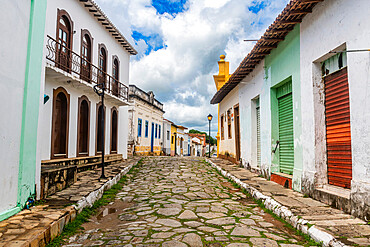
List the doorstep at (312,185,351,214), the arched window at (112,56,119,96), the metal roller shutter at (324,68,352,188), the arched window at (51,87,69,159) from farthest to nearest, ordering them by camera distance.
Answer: the arched window at (112,56,119,96)
the arched window at (51,87,69,159)
the metal roller shutter at (324,68,352,188)
the doorstep at (312,185,351,214)

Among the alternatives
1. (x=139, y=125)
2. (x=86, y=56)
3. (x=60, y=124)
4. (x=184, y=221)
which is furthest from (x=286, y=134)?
(x=139, y=125)

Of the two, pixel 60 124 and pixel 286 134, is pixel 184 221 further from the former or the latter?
pixel 60 124

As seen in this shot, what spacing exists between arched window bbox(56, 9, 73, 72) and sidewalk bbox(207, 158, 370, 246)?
7.40m

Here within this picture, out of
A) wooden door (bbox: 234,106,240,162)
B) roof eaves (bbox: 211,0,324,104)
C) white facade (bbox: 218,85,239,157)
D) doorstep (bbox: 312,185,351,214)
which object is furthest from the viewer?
white facade (bbox: 218,85,239,157)

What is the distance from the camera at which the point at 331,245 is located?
3.27m

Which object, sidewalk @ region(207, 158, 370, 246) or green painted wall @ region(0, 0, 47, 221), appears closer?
sidewalk @ region(207, 158, 370, 246)

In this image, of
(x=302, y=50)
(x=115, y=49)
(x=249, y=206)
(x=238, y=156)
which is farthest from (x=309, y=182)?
(x=115, y=49)

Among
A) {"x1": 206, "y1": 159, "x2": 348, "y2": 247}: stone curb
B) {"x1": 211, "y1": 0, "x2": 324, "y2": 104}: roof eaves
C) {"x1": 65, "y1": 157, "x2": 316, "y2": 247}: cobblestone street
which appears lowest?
{"x1": 65, "y1": 157, "x2": 316, "y2": 247}: cobblestone street

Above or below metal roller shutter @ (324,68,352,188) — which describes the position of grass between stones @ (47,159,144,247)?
below

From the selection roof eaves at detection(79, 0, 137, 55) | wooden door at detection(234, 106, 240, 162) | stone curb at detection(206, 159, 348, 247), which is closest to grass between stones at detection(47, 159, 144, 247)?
stone curb at detection(206, 159, 348, 247)

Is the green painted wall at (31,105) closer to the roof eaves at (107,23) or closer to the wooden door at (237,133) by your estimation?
the roof eaves at (107,23)

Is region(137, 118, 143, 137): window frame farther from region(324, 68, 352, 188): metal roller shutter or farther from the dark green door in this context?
region(324, 68, 352, 188): metal roller shutter

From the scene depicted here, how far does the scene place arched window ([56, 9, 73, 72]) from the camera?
9.16m

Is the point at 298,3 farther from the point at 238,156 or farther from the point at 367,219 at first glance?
the point at 238,156
